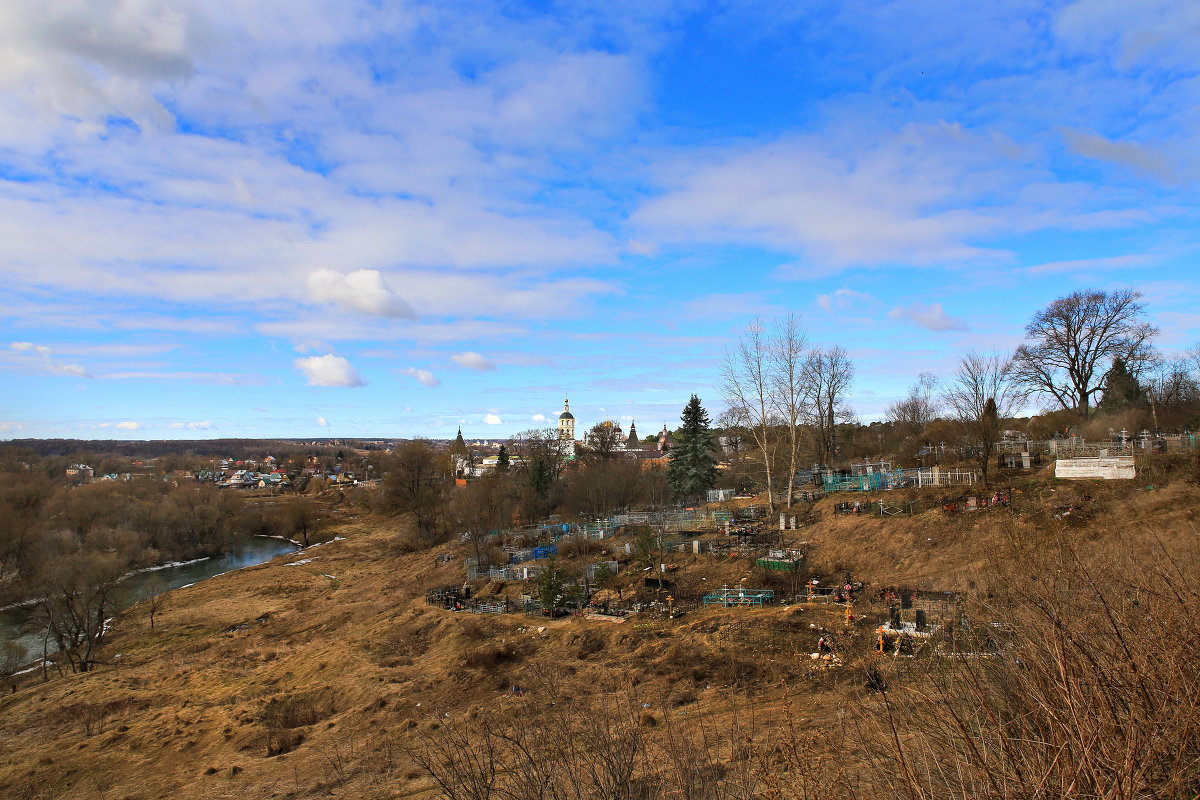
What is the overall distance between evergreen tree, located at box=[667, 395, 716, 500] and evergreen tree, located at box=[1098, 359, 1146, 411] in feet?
69.5

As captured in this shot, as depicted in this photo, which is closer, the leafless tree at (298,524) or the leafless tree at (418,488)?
the leafless tree at (418,488)

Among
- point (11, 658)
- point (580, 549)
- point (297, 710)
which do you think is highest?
point (580, 549)

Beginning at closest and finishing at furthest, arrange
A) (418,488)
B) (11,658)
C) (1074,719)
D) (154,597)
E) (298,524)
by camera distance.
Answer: (1074,719) < (11,658) < (154,597) < (418,488) < (298,524)

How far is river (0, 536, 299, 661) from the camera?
2722 cm

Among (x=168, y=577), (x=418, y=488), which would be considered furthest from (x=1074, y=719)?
(x=168, y=577)

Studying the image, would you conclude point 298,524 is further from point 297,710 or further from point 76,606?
point 297,710

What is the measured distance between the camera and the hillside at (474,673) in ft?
38.8

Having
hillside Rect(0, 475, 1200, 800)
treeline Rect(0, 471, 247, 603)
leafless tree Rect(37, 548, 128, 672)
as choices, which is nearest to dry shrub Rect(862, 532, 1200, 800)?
hillside Rect(0, 475, 1200, 800)

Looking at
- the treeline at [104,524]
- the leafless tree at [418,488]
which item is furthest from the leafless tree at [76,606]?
the leafless tree at [418,488]

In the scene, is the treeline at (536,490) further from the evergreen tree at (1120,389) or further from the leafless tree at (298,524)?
the evergreen tree at (1120,389)

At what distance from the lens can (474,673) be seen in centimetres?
1617

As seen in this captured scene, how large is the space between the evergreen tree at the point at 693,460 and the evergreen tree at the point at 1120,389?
69.5 ft

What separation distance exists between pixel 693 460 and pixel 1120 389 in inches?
909

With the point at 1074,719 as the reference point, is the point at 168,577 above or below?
below
